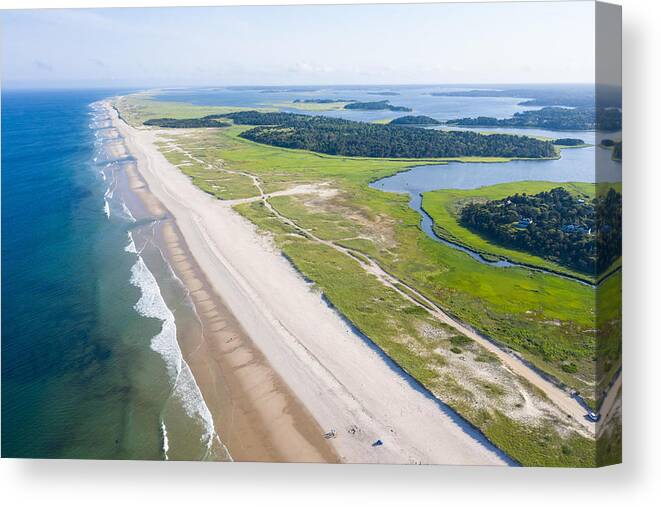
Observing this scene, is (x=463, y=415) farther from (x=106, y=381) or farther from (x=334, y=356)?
(x=106, y=381)

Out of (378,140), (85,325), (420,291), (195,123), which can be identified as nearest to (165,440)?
(85,325)

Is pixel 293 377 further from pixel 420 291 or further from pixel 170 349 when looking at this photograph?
pixel 420 291

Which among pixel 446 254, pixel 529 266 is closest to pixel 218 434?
pixel 446 254

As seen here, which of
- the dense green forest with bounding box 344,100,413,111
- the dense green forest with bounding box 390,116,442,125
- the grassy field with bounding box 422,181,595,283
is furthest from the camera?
the dense green forest with bounding box 390,116,442,125

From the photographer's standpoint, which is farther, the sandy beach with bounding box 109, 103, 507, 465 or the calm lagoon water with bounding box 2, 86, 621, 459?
the calm lagoon water with bounding box 2, 86, 621, 459

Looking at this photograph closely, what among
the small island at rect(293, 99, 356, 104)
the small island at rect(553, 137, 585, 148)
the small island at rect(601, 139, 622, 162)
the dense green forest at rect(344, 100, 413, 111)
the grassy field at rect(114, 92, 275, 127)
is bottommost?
the small island at rect(601, 139, 622, 162)

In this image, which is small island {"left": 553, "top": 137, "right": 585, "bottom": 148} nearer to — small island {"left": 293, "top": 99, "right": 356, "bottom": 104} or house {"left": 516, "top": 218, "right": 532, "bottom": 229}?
house {"left": 516, "top": 218, "right": 532, "bottom": 229}

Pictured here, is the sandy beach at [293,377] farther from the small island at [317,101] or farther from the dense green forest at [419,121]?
the dense green forest at [419,121]

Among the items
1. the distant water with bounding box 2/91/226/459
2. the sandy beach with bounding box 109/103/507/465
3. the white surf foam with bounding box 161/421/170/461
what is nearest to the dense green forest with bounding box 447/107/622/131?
the sandy beach with bounding box 109/103/507/465
